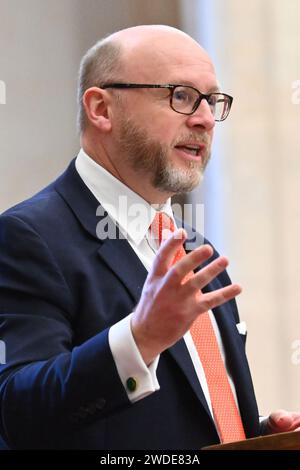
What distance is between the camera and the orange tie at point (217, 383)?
7.06ft

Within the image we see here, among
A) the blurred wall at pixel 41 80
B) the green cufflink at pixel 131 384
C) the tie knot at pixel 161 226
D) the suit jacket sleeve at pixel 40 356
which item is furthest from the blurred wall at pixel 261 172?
the green cufflink at pixel 131 384

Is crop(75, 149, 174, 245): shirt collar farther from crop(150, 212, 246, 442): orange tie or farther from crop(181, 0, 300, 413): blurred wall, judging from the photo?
crop(181, 0, 300, 413): blurred wall

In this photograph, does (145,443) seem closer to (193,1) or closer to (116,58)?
(116,58)

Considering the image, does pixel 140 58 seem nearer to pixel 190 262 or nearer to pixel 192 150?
pixel 192 150

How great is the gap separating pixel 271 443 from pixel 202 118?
102cm

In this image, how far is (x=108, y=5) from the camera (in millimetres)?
3963

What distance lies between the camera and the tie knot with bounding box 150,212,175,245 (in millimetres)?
2326

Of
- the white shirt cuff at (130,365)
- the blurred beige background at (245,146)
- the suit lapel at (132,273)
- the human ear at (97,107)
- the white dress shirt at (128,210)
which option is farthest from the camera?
the blurred beige background at (245,146)

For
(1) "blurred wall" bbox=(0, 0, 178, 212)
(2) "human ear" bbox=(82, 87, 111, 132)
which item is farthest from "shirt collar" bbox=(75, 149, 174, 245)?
(1) "blurred wall" bbox=(0, 0, 178, 212)

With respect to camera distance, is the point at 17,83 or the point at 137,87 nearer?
the point at 137,87

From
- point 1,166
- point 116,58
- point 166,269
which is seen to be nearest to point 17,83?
point 1,166

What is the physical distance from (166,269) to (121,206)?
0.70m

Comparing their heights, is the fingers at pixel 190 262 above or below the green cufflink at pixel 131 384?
above

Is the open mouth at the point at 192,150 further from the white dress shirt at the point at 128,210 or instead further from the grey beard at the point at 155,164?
→ the white dress shirt at the point at 128,210
